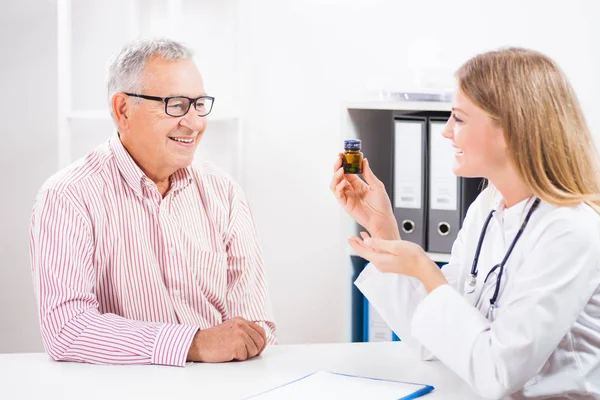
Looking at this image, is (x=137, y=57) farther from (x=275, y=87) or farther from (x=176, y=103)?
(x=275, y=87)

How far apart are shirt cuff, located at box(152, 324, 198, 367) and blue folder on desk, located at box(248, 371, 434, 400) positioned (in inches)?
10.4

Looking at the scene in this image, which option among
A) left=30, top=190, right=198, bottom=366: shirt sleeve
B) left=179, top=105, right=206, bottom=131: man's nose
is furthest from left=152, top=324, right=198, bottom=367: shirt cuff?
left=179, top=105, right=206, bottom=131: man's nose

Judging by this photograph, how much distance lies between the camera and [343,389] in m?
1.56

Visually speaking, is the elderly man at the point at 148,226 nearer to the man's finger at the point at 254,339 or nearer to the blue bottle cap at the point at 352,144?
the man's finger at the point at 254,339

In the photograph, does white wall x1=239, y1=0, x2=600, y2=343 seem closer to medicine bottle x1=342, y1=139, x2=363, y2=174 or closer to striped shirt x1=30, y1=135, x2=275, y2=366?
striped shirt x1=30, y1=135, x2=275, y2=366

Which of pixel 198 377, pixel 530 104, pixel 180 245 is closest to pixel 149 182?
pixel 180 245

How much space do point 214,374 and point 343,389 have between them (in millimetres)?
275

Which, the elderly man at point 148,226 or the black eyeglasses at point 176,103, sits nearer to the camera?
the elderly man at point 148,226

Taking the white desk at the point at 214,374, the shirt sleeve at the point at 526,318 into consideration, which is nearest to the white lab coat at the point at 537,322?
the shirt sleeve at the point at 526,318

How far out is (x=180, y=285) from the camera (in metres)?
2.17

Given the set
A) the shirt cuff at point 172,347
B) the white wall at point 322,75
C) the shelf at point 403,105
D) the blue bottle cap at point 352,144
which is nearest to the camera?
the shirt cuff at point 172,347

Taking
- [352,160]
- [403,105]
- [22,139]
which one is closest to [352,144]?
[352,160]

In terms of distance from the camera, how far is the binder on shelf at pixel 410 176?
2.70 metres

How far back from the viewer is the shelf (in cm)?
264
